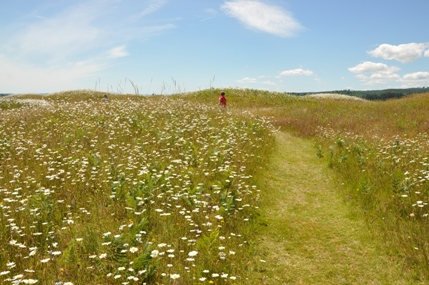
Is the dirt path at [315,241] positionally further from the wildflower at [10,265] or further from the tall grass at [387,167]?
the wildflower at [10,265]

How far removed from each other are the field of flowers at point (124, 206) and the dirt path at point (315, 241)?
20.3 inches

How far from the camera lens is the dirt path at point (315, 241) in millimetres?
5070

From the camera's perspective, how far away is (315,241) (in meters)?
6.21

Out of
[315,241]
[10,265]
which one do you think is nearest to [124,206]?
[10,265]

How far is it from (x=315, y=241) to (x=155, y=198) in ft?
11.6

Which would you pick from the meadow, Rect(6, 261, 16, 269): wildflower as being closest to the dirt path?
the meadow

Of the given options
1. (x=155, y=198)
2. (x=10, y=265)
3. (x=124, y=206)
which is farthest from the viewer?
(x=155, y=198)

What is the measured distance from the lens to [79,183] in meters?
7.87

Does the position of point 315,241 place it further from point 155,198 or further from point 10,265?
point 10,265

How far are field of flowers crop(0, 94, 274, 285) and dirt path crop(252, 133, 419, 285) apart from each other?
1.69 feet

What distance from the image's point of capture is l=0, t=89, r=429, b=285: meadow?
475 centimetres

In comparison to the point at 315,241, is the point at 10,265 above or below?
above

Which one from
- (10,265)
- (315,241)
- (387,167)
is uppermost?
(387,167)

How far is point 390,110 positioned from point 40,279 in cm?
2419
